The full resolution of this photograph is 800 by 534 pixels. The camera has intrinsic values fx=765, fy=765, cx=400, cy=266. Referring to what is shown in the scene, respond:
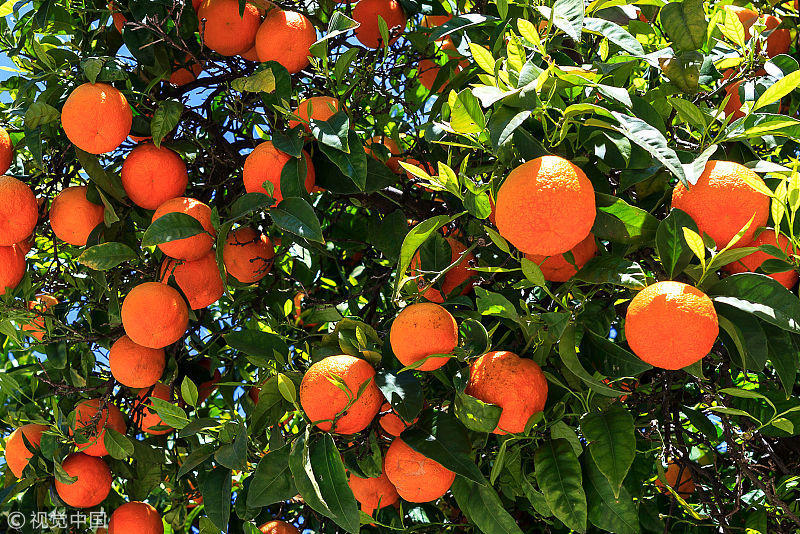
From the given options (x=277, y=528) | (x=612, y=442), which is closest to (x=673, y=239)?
(x=612, y=442)

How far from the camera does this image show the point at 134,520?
1.92 meters

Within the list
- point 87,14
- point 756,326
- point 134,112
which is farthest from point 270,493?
point 87,14

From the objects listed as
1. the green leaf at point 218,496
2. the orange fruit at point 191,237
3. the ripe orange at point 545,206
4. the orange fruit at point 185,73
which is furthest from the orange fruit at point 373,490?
the orange fruit at point 185,73

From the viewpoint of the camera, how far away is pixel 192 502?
2.23 meters

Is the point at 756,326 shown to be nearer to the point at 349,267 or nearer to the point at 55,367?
the point at 349,267

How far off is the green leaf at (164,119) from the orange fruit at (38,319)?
1.84ft

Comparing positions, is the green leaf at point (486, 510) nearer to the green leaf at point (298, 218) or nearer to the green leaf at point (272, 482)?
the green leaf at point (272, 482)

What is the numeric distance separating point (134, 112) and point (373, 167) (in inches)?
24.7

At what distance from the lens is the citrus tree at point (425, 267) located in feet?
3.90

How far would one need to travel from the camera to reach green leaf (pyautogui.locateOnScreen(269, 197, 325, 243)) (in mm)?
1447

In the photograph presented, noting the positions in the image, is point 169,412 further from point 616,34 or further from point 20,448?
point 616,34

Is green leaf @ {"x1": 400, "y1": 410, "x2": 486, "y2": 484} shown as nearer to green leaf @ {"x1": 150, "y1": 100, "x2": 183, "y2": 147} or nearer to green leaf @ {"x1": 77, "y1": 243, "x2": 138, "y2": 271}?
green leaf @ {"x1": 77, "y1": 243, "x2": 138, "y2": 271}

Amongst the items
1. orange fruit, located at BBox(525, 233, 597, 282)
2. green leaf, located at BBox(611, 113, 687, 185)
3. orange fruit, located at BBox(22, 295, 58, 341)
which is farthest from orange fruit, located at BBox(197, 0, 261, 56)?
green leaf, located at BBox(611, 113, 687, 185)

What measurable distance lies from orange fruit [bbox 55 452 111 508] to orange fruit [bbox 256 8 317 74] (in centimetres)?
109
